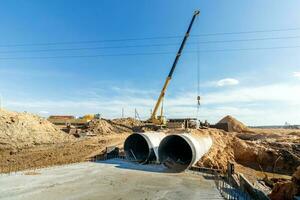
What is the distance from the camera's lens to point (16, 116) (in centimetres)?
2516

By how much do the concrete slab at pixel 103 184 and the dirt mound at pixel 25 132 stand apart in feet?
45.0

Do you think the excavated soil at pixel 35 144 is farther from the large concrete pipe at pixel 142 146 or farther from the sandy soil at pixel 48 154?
the large concrete pipe at pixel 142 146

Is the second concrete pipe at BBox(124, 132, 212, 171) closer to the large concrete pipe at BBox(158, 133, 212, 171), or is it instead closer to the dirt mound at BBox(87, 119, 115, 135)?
the large concrete pipe at BBox(158, 133, 212, 171)

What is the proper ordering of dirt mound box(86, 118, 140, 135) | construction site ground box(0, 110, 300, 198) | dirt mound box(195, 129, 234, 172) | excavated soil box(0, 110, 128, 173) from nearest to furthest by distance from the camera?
dirt mound box(195, 129, 234, 172) < construction site ground box(0, 110, 300, 198) < excavated soil box(0, 110, 128, 173) < dirt mound box(86, 118, 140, 135)

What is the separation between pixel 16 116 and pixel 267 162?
23134 mm

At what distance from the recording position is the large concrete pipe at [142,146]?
1279 cm

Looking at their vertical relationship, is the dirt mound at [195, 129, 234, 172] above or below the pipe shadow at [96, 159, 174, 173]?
above

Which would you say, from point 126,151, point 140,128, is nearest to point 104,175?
point 126,151

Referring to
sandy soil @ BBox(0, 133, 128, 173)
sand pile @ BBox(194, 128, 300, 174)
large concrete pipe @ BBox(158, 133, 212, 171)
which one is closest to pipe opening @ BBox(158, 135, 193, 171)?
large concrete pipe @ BBox(158, 133, 212, 171)

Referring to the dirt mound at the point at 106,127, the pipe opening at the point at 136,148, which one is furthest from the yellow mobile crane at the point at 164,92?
the pipe opening at the point at 136,148

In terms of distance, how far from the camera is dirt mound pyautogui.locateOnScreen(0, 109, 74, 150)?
73.3 ft

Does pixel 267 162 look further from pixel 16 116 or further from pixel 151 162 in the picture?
pixel 16 116

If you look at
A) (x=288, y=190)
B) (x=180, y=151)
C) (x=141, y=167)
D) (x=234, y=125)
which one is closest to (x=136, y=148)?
Answer: (x=180, y=151)

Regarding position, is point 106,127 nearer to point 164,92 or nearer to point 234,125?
point 164,92
